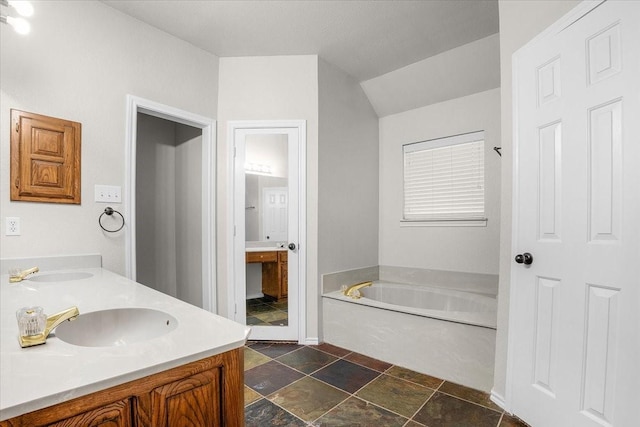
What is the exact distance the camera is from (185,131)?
3461 millimetres

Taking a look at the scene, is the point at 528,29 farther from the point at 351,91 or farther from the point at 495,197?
the point at 351,91

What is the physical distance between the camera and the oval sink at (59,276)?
167 cm

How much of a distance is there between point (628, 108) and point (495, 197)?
1770mm

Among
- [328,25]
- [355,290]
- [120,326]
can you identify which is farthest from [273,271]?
[328,25]

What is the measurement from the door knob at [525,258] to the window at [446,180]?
1380 mm

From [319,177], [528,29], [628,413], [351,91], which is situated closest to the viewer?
[628,413]

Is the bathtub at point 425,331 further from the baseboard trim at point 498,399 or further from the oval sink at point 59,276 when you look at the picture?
the oval sink at point 59,276

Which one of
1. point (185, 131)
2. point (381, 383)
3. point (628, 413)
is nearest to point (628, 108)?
point (628, 413)

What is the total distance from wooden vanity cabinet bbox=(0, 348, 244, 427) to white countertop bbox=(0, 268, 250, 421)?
0.06 ft

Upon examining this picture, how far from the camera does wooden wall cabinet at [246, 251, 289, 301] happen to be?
294cm

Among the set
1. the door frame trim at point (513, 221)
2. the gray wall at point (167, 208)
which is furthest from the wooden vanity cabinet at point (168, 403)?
the gray wall at point (167, 208)

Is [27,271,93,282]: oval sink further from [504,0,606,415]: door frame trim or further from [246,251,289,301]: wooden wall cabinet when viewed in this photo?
[504,0,606,415]: door frame trim

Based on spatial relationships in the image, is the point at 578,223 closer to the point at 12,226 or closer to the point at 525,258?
the point at 525,258

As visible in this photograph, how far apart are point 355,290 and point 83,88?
262 centimetres
